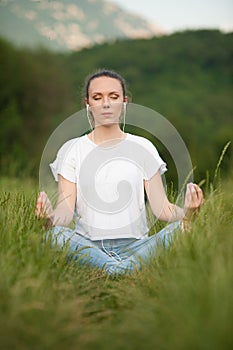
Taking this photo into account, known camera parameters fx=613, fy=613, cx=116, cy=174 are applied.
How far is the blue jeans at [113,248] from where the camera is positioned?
326 cm

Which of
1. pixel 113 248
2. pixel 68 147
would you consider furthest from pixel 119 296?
pixel 68 147

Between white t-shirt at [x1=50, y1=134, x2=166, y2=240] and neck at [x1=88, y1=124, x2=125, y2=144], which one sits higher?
neck at [x1=88, y1=124, x2=125, y2=144]

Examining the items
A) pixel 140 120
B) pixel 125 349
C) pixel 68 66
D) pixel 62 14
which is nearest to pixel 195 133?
pixel 68 66

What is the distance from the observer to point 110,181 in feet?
12.1

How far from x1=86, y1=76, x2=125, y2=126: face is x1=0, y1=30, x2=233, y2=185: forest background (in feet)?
61.1

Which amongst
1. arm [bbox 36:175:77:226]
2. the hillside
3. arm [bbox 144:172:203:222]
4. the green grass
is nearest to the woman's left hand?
the green grass

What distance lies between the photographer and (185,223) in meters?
3.28

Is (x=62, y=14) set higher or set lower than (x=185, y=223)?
higher

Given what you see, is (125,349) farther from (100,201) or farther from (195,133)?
(195,133)

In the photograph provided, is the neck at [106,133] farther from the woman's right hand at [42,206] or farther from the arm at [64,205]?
the woman's right hand at [42,206]

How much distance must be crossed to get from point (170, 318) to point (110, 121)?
1788mm

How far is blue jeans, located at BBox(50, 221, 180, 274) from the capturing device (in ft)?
10.7

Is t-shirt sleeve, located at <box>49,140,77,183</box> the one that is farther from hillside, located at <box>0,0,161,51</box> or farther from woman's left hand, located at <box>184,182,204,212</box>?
hillside, located at <box>0,0,161,51</box>

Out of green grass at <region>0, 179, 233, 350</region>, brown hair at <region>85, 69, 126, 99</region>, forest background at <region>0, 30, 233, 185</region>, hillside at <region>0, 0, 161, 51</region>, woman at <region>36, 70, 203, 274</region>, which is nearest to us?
green grass at <region>0, 179, 233, 350</region>
